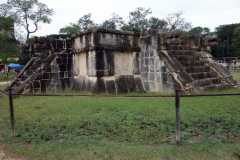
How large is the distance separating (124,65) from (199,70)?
11.1 ft

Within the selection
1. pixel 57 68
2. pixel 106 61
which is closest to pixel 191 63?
pixel 106 61

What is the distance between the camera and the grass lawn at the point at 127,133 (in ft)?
9.78

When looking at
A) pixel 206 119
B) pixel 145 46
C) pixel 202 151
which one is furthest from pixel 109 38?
pixel 202 151

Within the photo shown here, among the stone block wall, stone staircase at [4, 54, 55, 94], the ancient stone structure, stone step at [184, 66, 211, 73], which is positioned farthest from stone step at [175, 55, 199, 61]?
stone staircase at [4, 54, 55, 94]

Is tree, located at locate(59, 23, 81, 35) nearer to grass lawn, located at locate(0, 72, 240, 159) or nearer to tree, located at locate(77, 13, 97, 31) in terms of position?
tree, located at locate(77, 13, 97, 31)

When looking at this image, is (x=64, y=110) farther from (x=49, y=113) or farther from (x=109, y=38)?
(x=109, y=38)

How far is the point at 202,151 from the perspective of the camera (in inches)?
117

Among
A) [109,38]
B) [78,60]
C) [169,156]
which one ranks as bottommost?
[169,156]

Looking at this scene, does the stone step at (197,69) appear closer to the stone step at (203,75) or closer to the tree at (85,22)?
the stone step at (203,75)

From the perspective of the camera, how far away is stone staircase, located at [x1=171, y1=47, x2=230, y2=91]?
802 cm

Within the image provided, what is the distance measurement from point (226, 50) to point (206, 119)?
37.5 metres

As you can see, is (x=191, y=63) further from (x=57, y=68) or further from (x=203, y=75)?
(x=57, y=68)

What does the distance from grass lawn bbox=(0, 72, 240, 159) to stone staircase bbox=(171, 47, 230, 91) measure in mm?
2471

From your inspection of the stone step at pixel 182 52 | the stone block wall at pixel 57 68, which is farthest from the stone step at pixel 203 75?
the stone block wall at pixel 57 68
